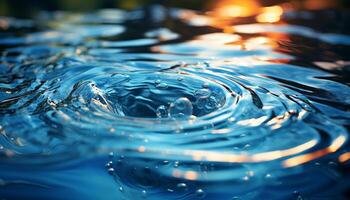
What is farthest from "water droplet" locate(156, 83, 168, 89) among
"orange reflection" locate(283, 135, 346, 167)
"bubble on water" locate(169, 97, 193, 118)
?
"orange reflection" locate(283, 135, 346, 167)

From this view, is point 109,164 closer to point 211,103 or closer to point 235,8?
point 211,103

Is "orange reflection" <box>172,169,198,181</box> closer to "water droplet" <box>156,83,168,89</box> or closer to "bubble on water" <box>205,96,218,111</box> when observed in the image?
"bubble on water" <box>205,96,218,111</box>

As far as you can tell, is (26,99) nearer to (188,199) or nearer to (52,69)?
(52,69)

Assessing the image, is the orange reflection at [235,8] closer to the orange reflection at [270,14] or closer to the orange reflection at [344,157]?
the orange reflection at [270,14]

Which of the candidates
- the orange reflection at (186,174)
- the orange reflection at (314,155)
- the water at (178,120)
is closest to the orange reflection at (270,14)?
the water at (178,120)

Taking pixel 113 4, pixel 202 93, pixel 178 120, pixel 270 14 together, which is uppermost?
pixel 113 4

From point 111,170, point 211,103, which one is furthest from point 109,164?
point 211,103

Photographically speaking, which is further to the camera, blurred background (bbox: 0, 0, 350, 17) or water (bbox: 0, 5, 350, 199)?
blurred background (bbox: 0, 0, 350, 17)
